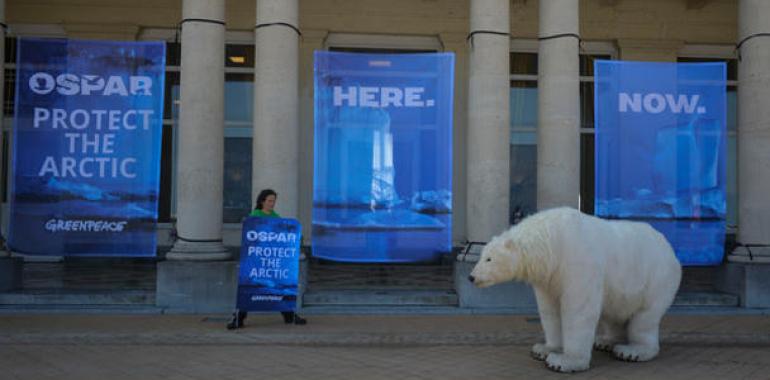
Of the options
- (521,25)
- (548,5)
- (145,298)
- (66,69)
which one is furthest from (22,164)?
(521,25)

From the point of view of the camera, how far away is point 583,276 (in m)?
6.09

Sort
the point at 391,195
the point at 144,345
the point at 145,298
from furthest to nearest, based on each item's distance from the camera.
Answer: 1. the point at 391,195
2. the point at 145,298
3. the point at 144,345

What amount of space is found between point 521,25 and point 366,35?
3.48 metres

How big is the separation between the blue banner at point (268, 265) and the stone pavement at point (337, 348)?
13.2 inches

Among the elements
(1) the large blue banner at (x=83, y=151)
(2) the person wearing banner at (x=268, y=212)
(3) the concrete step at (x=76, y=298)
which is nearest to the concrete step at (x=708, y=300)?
(2) the person wearing banner at (x=268, y=212)

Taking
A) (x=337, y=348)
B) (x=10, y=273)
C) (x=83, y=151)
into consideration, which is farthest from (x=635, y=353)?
(x=10, y=273)

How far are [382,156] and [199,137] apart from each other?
9.07 feet

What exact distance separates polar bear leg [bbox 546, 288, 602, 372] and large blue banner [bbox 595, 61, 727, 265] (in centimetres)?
432

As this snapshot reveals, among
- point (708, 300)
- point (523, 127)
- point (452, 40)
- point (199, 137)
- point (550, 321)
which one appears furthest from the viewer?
point (523, 127)

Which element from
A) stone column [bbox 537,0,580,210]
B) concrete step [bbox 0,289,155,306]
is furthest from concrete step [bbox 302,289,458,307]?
concrete step [bbox 0,289,155,306]

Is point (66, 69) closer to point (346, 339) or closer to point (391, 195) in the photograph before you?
point (391, 195)

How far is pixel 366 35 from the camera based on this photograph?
14.4 meters

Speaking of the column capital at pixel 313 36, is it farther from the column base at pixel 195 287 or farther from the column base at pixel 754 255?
the column base at pixel 754 255

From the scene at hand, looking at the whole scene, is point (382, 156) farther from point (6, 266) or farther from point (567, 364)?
point (6, 266)
